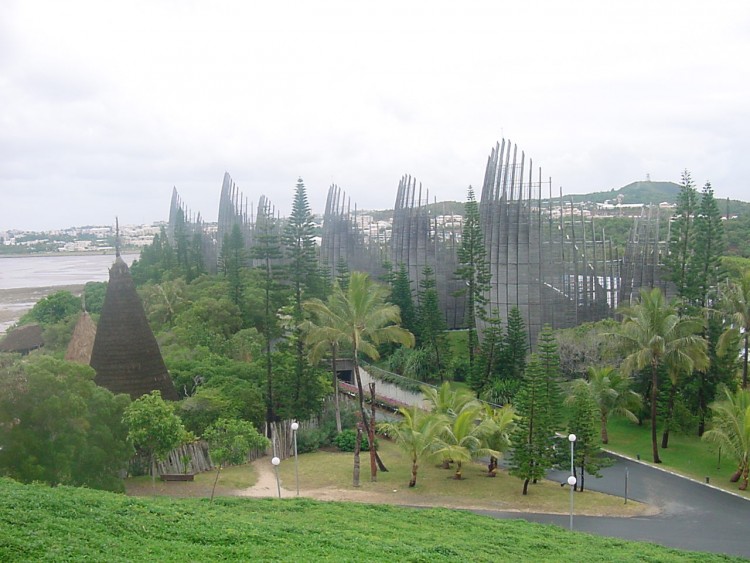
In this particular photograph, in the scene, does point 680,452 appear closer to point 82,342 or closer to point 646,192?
point 82,342

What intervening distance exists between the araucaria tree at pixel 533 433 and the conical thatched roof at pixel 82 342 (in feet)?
38.7

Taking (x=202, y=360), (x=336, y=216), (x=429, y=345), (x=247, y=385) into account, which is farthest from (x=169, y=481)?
(x=336, y=216)

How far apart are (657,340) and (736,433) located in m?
2.53

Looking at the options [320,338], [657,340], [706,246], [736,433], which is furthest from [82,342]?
[706,246]

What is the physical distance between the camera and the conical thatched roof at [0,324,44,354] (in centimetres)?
2919

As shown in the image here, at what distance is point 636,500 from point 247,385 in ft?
32.5

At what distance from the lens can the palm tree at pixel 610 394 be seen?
17750 mm

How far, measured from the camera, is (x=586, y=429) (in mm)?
14195

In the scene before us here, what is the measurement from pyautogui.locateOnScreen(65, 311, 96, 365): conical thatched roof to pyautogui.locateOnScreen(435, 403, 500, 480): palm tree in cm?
1026

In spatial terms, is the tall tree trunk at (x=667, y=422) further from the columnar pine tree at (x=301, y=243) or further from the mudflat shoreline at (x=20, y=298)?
the mudflat shoreline at (x=20, y=298)

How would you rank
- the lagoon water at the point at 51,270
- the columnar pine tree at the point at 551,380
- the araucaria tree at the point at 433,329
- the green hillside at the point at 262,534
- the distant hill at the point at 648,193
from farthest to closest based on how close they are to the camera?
the distant hill at the point at 648,193, the lagoon water at the point at 51,270, the araucaria tree at the point at 433,329, the columnar pine tree at the point at 551,380, the green hillside at the point at 262,534

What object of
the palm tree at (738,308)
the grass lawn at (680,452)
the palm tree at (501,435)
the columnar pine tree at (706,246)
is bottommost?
the grass lawn at (680,452)

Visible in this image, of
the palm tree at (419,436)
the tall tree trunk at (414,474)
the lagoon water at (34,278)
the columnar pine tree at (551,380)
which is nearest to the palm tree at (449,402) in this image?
the palm tree at (419,436)

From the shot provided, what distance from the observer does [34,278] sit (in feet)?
245
